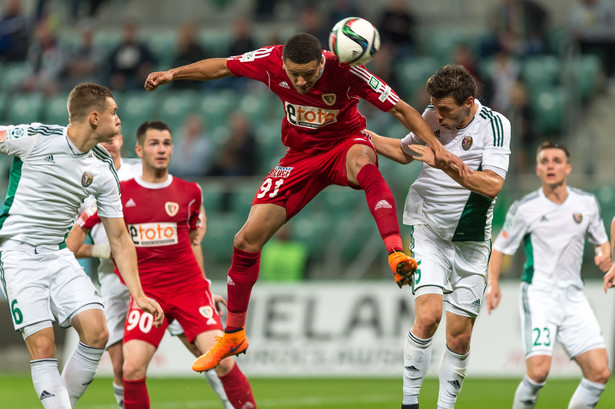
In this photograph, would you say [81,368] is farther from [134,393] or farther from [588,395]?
[588,395]

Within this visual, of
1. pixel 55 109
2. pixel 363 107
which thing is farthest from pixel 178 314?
pixel 55 109

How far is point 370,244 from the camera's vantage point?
42.3 feet

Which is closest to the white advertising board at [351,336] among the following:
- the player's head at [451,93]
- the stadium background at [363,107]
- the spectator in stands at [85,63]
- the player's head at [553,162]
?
the stadium background at [363,107]

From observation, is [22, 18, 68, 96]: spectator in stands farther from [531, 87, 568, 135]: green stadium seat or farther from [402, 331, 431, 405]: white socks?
[402, 331, 431, 405]: white socks

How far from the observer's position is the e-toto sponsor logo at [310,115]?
7.41 m

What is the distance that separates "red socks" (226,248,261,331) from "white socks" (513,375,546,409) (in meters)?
2.56

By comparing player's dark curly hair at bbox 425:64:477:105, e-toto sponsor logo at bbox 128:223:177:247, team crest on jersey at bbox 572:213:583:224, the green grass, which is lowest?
the green grass

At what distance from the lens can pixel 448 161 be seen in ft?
23.4

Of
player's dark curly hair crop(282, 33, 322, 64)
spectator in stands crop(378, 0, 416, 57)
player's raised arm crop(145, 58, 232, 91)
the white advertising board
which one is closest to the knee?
player's raised arm crop(145, 58, 232, 91)

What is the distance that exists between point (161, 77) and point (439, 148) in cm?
207

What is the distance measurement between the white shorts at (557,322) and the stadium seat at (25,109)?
1042 cm

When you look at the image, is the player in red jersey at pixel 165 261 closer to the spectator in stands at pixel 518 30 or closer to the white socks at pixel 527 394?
the white socks at pixel 527 394

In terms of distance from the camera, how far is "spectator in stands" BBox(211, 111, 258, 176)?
1475cm

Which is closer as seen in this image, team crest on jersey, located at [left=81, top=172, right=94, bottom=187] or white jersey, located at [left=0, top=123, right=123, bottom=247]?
white jersey, located at [left=0, top=123, right=123, bottom=247]
